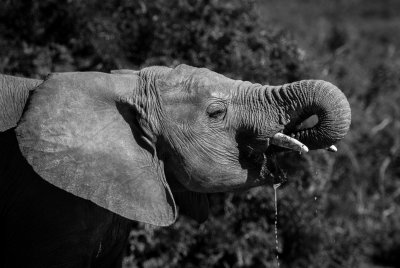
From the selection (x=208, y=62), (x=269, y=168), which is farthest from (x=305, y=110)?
(x=208, y=62)

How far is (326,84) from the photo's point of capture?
351cm

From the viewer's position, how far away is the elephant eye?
367 cm

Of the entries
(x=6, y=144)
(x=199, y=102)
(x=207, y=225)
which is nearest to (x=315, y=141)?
(x=199, y=102)

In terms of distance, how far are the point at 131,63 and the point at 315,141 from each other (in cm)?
282

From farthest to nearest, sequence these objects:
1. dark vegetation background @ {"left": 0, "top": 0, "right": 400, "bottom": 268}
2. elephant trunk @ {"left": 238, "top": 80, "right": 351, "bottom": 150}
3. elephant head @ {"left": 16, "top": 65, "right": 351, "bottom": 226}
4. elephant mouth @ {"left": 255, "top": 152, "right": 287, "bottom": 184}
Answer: dark vegetation background @ {"left": 0, "top": 0, "right": 400, "bottom": 268}, elephant mouth @ {"left": 255, "top": 152, "right": 287, "bottom": 184}, elephant head @ {"left": 16, "top": 65, "right": 351, "bottom": 226}, elephant trunk @ {"left": 238, "top": 80, "right": 351, "bottom": 150}

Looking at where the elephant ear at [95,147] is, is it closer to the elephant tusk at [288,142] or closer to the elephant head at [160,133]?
the elephant head at [160,133]

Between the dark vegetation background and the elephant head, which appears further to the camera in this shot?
the dark vegetation background

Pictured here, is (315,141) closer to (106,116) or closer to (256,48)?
(106,116)

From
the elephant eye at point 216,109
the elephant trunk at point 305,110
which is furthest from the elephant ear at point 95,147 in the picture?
the elephant trunk at point 305,110

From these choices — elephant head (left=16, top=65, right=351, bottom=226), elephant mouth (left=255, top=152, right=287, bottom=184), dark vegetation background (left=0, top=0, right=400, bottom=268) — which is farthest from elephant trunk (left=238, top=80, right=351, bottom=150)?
dark vegetation background (left=0, top=0, right=400, bottom=268)

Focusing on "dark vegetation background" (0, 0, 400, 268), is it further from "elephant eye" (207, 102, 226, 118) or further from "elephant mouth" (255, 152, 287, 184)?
"elephant eye" (207, 102, 226, 118)

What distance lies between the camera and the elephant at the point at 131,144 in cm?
360

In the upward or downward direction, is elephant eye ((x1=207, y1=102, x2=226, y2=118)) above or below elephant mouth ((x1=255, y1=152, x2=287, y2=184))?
above

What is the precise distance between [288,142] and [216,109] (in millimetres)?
382
